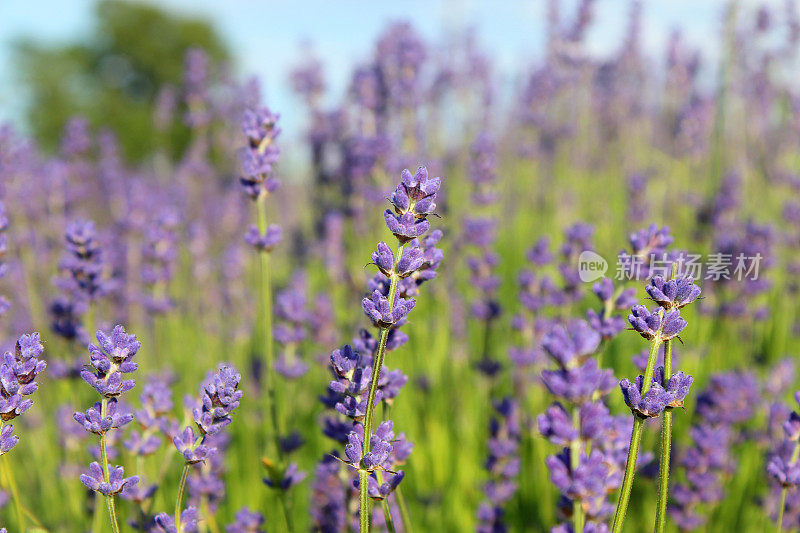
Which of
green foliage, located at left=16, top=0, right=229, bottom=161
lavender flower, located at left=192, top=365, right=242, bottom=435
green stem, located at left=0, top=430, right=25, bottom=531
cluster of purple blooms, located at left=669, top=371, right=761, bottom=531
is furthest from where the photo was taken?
green foliage, located at left=16, top=0, right=229, bottom=161

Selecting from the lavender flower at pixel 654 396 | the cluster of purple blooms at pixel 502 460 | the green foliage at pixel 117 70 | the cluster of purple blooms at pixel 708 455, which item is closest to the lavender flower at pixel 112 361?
the lavender flower at pixel 654 396

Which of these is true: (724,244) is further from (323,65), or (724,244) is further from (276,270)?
(276,270)

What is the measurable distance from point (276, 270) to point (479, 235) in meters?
3.35

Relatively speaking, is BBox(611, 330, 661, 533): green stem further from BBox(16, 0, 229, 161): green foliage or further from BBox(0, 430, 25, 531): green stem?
BBox(16, 0, 229, 161): green foliage

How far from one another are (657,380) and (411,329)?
2.78m

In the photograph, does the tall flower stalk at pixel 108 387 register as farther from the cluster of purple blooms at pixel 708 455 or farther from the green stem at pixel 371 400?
the cluster of purple blooms at pixel 708 455

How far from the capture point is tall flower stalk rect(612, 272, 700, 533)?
42.9 inches

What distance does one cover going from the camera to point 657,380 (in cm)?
118

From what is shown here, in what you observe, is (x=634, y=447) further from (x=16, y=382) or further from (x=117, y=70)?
(x=117, y=70)

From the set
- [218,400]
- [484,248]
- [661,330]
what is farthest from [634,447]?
[484,248]

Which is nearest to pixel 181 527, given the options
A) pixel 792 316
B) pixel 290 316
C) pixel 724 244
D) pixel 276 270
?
pixel 290 316

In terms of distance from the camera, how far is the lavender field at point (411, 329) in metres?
1.20

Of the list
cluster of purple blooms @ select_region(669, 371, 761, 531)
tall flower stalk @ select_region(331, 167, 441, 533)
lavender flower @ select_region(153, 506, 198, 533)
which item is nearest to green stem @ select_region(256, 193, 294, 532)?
lavender flower @ select_region(153, 506, 198, 533)

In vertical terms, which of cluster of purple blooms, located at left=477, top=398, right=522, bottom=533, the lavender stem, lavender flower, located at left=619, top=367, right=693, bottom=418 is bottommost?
cluster of purple blooms, located at left=477, top=398, right=522, bottom=533
